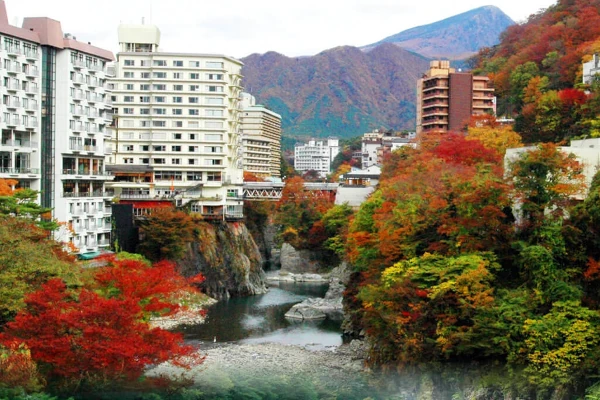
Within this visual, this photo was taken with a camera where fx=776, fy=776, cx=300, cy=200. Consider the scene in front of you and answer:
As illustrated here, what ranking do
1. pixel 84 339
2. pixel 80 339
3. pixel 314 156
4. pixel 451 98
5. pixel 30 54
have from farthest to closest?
pixel 314 156
pixel 451 98
pixel 30 54
pixel 80 339
pixel 84 339

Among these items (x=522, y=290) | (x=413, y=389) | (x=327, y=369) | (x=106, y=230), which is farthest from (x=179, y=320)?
(x=522, y=290)

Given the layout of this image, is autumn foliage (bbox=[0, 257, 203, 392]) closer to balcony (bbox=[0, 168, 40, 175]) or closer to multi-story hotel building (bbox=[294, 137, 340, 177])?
balcony (bbox=[0, 168, 40, 175])

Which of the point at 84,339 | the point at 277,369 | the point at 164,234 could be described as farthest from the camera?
the point at 164,234

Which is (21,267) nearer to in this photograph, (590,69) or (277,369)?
(277,369)

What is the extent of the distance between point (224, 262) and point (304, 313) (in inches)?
363

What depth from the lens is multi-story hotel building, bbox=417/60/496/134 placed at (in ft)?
205

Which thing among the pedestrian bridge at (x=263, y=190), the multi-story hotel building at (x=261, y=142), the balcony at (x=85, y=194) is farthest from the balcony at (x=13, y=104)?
the multi-story hotel building at (x=261, y=142)

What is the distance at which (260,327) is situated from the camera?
37.6 meters

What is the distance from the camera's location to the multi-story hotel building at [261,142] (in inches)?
3804

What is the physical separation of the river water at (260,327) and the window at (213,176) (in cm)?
930

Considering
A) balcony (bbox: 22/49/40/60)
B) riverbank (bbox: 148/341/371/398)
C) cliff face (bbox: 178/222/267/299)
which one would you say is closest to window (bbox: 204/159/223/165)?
cliff face (bbox: 178/222/267/299)

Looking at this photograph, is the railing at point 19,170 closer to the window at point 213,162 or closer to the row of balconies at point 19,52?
the row of balconies at point 19,52

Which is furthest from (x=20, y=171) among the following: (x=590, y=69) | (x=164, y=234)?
(x=590, y=69)

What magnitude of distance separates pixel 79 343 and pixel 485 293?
38.0 ft
